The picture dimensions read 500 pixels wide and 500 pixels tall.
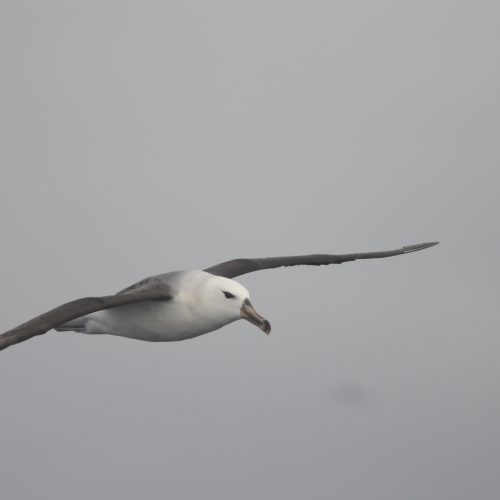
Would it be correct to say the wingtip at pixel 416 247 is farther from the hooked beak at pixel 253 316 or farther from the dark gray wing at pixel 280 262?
the hooked beak at pixel 253 316

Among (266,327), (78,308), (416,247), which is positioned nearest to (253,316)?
(266,327)

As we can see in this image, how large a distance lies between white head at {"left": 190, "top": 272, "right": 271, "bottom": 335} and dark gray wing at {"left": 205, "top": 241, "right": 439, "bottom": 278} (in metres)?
2.53

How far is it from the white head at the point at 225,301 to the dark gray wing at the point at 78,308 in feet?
1.76

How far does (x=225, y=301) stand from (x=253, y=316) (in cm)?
47

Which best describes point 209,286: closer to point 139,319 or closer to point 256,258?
point 139,319

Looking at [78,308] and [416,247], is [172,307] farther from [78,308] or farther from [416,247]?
[416,247]

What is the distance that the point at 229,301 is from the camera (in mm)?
18547

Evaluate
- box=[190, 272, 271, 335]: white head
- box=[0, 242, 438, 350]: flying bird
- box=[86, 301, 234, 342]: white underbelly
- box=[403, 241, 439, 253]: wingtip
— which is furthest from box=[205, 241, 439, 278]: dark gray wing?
box=[190, 272, 271, 335]: white head

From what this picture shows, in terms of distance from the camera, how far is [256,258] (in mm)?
22359

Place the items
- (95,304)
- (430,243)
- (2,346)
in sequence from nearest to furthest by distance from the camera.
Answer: (2,346) → (95,304) → (430,243)

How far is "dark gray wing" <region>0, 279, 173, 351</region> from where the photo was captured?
16766 millimetres

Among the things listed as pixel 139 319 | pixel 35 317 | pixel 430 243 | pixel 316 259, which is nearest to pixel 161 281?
pixel 139 319

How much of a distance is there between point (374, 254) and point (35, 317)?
318 inches

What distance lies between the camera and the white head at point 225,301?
18516 millimetres
